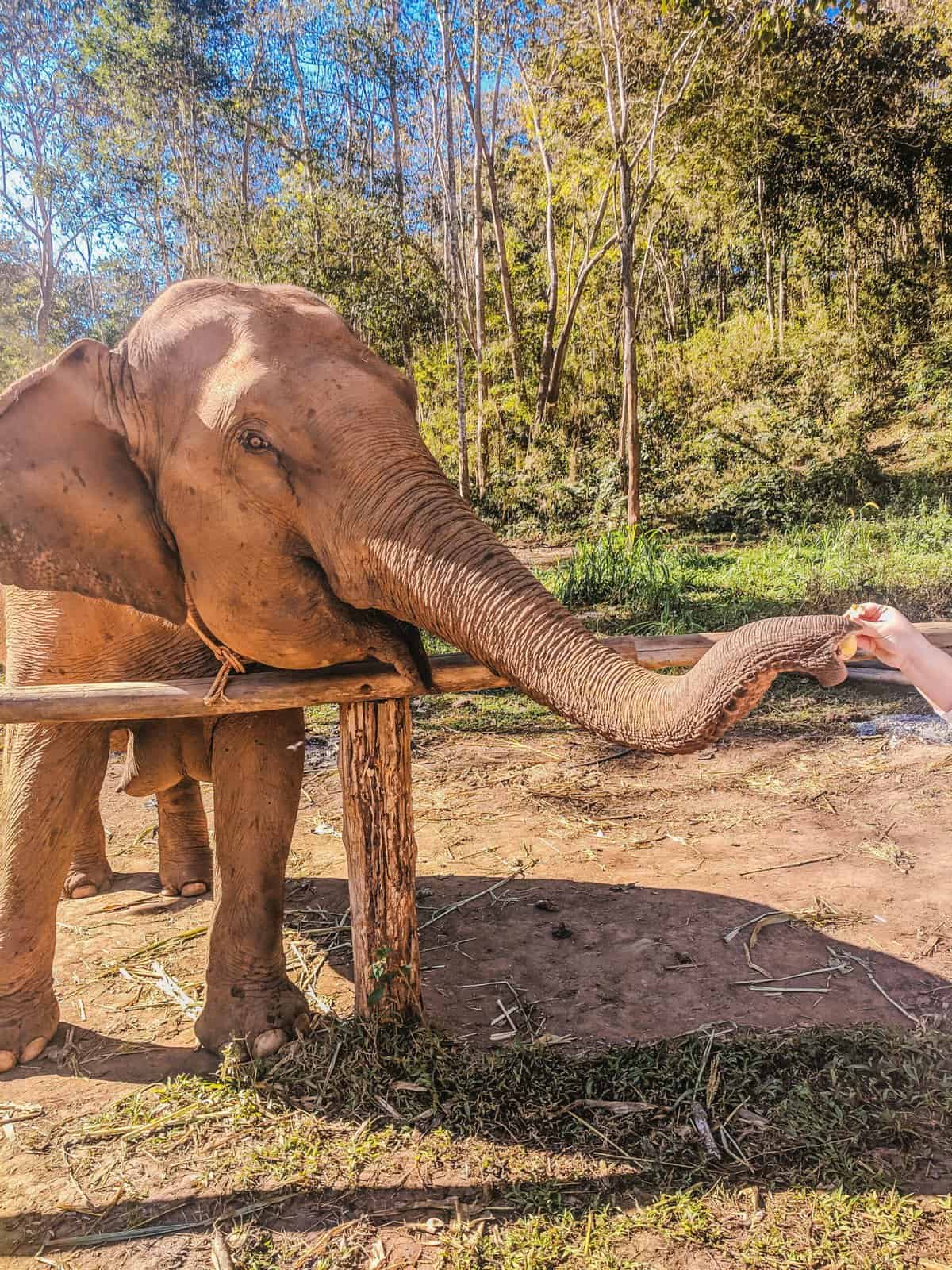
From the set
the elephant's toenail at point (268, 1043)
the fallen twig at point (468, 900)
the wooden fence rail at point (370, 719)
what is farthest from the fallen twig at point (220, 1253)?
the fallen twig at point (468, 900)

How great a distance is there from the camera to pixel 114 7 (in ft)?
64.1

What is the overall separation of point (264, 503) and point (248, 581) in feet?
0.68

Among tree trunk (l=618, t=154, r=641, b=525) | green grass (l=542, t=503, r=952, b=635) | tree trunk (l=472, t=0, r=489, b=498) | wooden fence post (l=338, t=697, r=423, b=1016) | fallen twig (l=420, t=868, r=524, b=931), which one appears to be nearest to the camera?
wooden fence post (l=338, t=697, r=423, b=1016)

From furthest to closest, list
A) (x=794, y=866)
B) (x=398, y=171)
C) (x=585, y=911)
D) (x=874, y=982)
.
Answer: (x=398, y=171)
(x=794, y=866)
(x=585, y=911)
(x=874, y=982)

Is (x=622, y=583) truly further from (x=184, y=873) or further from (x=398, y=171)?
(x=398, y=171)

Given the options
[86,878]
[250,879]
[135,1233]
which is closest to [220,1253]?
[135,1233]

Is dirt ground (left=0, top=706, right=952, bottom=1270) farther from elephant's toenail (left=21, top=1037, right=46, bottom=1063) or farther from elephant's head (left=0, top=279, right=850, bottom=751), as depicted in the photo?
elephant's head (left=0, top=279, right=850, bottom=751)

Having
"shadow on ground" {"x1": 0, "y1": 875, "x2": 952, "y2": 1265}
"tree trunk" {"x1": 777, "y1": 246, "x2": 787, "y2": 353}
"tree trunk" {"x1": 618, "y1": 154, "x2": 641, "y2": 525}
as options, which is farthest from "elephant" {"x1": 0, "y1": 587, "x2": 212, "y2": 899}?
"tree trunk" {"x1": 777, "y1": 246, "x2": 787, "y2": 353}

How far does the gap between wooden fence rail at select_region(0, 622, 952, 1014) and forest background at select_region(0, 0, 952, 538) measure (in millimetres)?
10363

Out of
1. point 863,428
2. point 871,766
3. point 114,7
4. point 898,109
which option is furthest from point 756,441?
point 114,7

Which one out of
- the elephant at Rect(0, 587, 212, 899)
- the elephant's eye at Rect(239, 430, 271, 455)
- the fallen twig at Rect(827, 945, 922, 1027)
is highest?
the elephant's eye at Rect(239, 430, 271, 455)

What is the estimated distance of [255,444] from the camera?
2.27 m

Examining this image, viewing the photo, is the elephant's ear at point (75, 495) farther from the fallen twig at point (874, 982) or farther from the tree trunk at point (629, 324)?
the tree trunk at point (629, 324)

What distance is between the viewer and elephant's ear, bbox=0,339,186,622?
2.42 m
